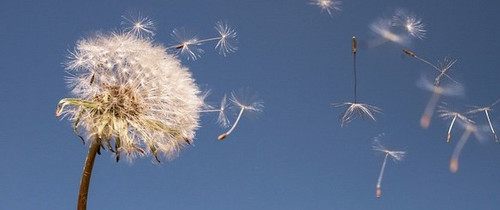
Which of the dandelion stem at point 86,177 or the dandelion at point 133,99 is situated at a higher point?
the dandelion at point 133,99

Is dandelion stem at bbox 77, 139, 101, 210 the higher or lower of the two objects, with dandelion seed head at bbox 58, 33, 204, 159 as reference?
lower

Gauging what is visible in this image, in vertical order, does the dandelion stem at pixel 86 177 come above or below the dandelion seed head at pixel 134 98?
below

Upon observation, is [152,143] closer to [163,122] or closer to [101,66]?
[163,122]
